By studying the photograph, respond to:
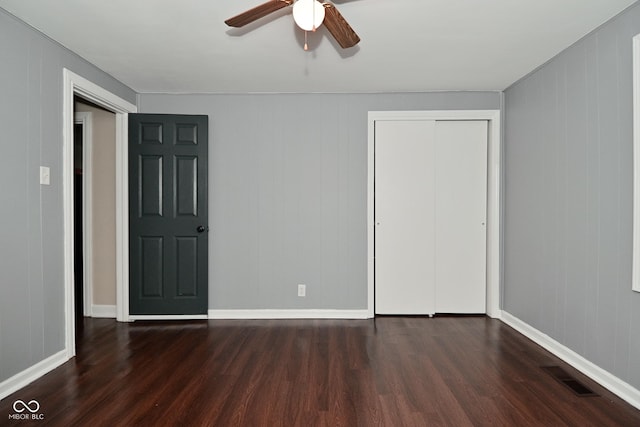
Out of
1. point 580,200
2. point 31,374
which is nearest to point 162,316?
point 31,374

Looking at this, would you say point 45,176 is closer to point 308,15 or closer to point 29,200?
point 29,200

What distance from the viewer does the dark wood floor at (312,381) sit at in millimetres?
2217

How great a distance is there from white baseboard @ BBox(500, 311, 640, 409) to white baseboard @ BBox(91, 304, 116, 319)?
4167 mm

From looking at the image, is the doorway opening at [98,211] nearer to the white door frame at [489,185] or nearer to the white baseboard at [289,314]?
the white baseboard at [289,314]

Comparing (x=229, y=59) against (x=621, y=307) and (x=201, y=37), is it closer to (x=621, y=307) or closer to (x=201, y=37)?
(x=201, y=37)

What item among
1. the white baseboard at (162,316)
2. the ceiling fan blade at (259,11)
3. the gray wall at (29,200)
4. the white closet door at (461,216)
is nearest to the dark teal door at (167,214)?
the white baseboard at (162,316)

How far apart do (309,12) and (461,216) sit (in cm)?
302

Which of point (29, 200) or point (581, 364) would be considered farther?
point (581, 364)

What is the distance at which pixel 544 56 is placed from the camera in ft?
10.6

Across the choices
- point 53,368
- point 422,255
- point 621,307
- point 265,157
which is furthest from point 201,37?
point 621,307

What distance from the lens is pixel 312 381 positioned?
2652 millimetres

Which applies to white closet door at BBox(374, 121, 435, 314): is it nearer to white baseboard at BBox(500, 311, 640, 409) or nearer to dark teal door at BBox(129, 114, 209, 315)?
white baseboard at BBox(500, 311, 640, 409)

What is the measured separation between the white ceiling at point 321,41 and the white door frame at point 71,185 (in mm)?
251

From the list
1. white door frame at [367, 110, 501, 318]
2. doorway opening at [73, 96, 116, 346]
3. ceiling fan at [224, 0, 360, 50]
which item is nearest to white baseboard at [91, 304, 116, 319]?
doorway opening at [73, 96, 116, 346]
